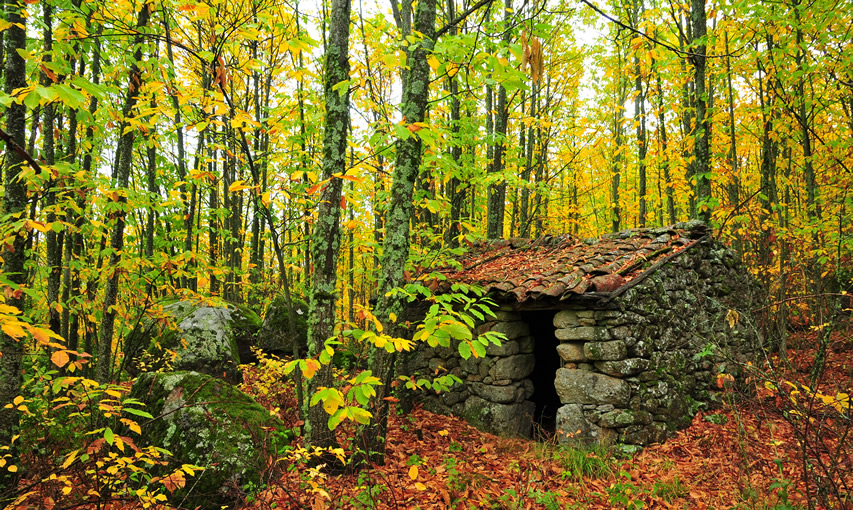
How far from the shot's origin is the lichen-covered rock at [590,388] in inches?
177

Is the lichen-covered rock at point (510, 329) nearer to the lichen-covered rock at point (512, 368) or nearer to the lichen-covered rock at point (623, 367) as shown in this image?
the lichen-covered rock at point (512, 368)

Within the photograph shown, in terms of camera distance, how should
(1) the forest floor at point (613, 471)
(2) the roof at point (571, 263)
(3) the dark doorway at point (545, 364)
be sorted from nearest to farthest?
(1) the forest floor at point (613, 471) → (2) the roof at point (571, 263) → (3) the dark doorway at point (545, 364)

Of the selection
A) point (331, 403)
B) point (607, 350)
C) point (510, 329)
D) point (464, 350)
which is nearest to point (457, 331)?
point (464, 350)

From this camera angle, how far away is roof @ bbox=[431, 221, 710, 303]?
15.3 ft

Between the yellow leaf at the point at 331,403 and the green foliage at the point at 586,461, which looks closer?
the yellow leaf at the point at 331,403

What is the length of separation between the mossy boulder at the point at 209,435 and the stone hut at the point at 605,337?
6.78ft

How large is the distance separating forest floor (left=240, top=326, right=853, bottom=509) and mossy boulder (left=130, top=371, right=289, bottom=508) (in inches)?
11.2

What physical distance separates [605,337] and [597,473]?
1374mm

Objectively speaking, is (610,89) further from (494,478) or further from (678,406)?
(494,478)

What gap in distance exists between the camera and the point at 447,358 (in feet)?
20.0

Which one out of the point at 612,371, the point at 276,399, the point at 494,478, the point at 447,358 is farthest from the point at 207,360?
the point at 612,371

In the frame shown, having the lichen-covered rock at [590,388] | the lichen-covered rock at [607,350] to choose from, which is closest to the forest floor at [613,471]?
A: the lichen-covered rock at [590,388]

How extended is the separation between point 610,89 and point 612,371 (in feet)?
37.5

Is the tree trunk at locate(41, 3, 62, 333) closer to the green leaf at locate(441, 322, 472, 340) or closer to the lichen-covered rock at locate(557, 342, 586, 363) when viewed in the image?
the green leaf at locate(441, 322, 472, 340)
